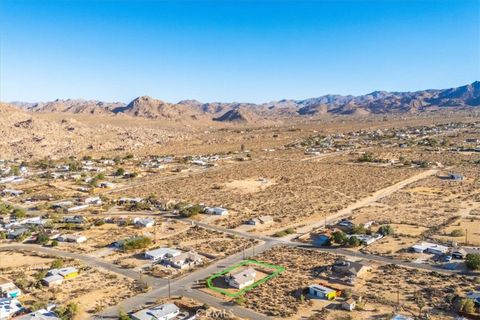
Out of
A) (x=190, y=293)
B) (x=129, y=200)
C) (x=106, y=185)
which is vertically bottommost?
(x=190, y=293)

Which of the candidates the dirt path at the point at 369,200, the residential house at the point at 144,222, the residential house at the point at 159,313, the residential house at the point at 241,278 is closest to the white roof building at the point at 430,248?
the dirt path at the point at 369,200

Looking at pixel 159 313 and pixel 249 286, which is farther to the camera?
pixel 249 286

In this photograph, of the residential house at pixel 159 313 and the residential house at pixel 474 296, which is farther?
the residential house at pixel 474 296

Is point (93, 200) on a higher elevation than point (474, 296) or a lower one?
higher

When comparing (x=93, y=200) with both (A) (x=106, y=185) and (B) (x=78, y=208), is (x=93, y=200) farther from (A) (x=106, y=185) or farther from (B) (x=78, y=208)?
(A) (x=106, y=185)

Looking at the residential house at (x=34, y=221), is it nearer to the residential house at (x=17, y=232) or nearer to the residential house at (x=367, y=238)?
the residential house at (x=17, y=232)

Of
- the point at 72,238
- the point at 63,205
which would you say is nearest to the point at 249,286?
the point at 72,238

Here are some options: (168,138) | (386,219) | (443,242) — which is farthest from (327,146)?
(443,242)
